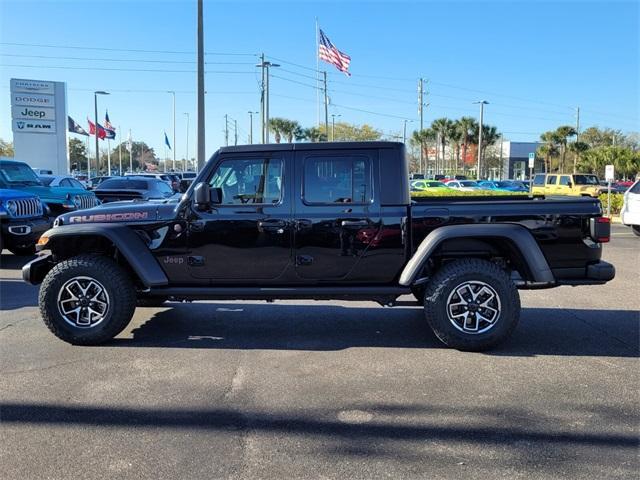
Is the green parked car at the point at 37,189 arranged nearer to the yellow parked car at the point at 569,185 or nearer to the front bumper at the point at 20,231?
the front bumper at the point at 20,231

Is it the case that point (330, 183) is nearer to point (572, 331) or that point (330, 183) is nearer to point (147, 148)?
point (572, 331)

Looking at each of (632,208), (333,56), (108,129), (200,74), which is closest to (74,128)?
(108,129)

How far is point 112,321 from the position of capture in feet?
17.3

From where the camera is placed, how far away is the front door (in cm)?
525

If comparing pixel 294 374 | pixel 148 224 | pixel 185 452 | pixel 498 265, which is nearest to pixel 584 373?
pixel 498 265

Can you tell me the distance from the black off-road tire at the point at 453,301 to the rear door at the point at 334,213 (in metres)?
0.74

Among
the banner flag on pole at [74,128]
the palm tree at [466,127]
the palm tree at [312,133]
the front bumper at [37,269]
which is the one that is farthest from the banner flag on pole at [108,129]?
the front bumper at [37,269]

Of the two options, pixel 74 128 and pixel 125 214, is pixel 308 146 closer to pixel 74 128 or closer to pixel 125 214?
pixel 125 214

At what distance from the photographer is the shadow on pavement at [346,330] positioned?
541cm

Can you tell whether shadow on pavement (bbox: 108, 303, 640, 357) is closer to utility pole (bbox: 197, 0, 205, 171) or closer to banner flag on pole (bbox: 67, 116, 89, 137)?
utility pole (bbox: 197, 0, 205, 171)

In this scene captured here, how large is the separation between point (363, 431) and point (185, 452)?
1107mm

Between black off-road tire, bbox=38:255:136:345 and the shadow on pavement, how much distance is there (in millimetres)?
261

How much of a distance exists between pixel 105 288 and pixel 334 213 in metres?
2.28

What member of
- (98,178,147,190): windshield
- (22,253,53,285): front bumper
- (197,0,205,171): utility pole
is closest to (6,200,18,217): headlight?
(22,253,53,285): front bumper
